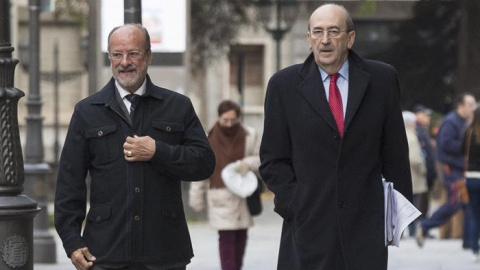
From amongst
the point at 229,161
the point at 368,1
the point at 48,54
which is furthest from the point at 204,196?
the point at 48,54

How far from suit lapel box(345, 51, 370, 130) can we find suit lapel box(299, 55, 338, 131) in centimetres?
8

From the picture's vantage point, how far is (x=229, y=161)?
12180 millimetres

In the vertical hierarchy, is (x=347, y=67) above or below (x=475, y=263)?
above

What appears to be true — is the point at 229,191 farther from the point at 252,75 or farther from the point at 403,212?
the point at 252,75

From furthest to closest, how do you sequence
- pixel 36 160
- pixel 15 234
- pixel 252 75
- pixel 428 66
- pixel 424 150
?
pixel 252 75, pixel 428 66, pixel 424 150, pixel 36 160, pixel 15 234

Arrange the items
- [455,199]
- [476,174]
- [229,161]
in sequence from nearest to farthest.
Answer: [229,161] < [476,174] < [455,199]

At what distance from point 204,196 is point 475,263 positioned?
3856 millimetres

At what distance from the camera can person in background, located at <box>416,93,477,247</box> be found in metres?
17.2

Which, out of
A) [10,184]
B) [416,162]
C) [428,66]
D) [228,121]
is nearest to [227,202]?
[228,121]

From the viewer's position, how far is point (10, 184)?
8.06m

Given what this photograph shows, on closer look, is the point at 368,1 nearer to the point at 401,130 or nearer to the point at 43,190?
the point at 43,190

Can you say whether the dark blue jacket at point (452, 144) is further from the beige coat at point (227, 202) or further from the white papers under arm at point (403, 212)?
the white papers under arm at point (403, 212)

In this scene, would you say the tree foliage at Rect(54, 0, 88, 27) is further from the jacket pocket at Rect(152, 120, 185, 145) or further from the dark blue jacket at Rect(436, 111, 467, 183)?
the jacket pocket at Rect(152, 120, 185, 145)

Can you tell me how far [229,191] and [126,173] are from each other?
5.96 metres
